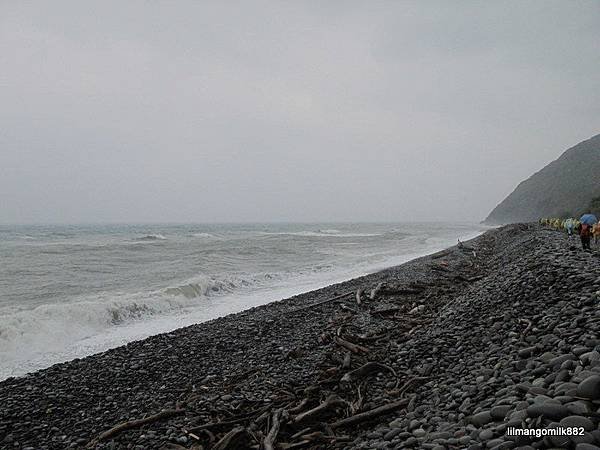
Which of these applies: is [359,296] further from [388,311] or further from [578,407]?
[578,407]

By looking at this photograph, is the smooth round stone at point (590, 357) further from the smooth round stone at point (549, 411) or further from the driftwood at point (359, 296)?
the driftwood at point (359, 296)

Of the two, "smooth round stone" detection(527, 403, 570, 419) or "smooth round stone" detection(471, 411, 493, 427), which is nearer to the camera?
"smooth round stone" detection(527, 403, 570, 419)

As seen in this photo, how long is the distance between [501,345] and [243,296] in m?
12.2

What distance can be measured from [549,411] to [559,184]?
123198 mm

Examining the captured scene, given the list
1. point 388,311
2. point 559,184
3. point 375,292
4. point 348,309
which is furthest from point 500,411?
point 559,184

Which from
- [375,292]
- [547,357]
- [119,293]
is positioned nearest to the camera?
[547,357]

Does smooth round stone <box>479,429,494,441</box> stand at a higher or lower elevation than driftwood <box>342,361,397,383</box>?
higher

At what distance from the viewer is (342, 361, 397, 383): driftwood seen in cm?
595

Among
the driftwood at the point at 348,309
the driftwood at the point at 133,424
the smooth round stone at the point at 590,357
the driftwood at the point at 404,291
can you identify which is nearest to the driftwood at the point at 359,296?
the driftwood at the point at 348,309

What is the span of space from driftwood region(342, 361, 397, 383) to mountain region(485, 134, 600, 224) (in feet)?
284

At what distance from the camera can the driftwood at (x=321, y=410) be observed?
193 inches

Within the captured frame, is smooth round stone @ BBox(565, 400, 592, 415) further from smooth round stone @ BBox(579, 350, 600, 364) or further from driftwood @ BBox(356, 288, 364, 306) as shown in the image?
driftwood @ BBox(356, 288, 364, 306)

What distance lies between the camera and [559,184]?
340ft

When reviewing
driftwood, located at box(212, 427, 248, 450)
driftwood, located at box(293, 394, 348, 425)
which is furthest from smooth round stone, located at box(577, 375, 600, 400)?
driftwood, located at box(212, 427, 248, 450)
